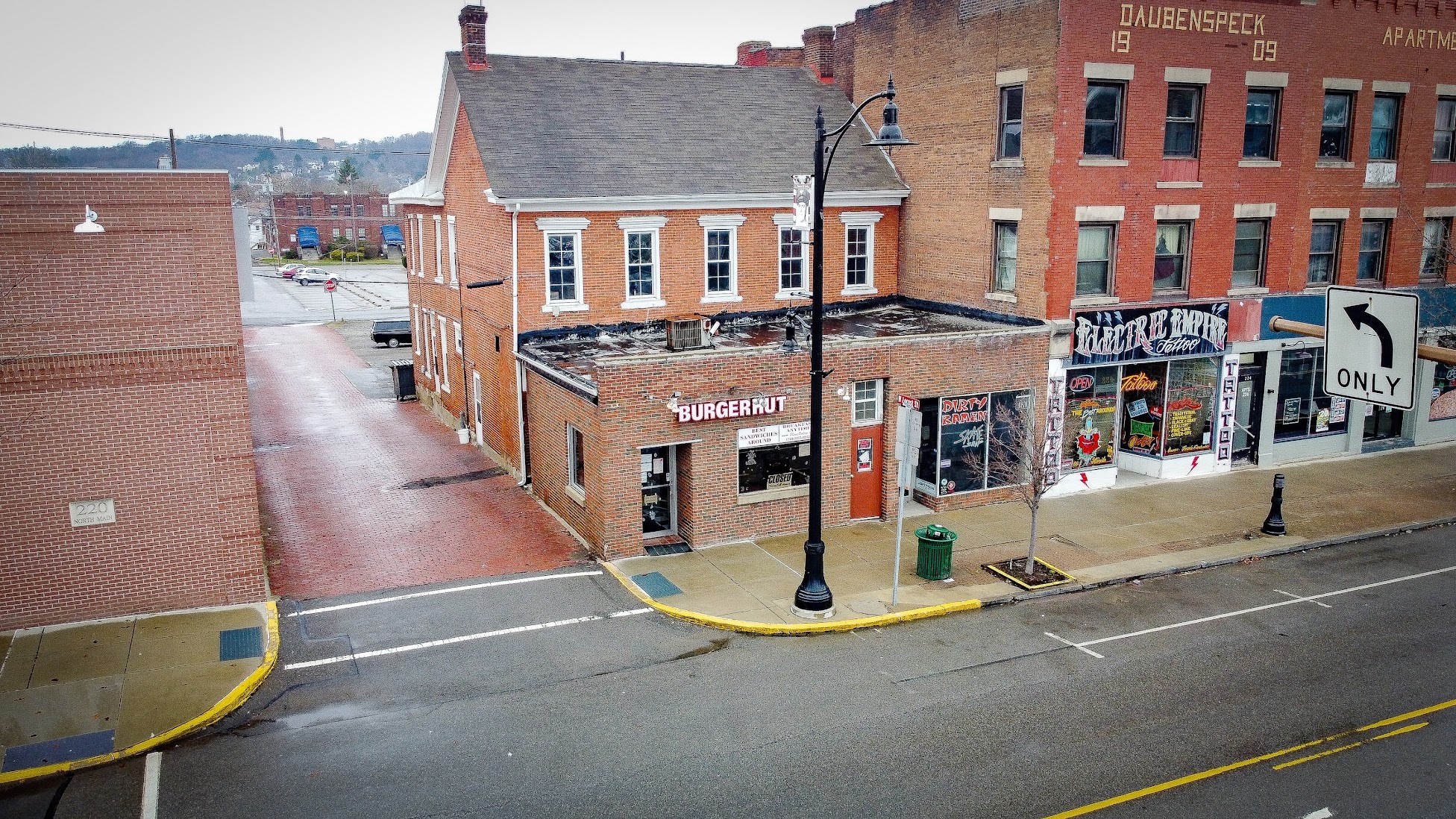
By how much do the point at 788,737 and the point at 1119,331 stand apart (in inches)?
558

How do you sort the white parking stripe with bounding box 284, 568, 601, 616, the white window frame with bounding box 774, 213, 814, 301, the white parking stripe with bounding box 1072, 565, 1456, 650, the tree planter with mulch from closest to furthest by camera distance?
1. the white parking stripe with bounding box 1072, 565, 1456, 650
2. the white parking stripe with bounding box 284, 568, 601, 616
3. the tree planter with mulch
4. the white window frame with bounding box 774, 213, 814, 301

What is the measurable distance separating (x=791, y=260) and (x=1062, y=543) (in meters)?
10.2

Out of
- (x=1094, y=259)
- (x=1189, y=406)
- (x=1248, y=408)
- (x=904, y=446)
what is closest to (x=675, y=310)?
(x=1094, y=259)

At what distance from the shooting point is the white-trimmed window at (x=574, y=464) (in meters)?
19.5

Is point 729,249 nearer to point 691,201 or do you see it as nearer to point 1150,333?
point 691,201

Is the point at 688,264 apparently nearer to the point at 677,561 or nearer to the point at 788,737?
the point at 677,561

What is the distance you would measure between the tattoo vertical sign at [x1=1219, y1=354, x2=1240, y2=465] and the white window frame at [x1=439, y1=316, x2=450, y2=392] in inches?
815

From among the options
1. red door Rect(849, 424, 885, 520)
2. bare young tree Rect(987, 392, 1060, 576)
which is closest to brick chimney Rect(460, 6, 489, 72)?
red door Rect(849, 424, 885, 520)

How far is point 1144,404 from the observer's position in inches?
915

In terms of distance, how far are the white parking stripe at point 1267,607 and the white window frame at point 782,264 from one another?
1226 cm

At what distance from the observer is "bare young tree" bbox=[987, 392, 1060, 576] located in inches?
671

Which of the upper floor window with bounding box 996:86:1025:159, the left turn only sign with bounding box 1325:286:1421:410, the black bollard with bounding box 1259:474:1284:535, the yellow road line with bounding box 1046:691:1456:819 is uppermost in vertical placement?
the upper floor window with bounding box 996:86:1025:159

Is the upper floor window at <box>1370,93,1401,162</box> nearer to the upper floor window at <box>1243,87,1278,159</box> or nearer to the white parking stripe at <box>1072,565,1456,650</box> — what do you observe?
the upper floor window at <box>1243,87,1278,159</box>

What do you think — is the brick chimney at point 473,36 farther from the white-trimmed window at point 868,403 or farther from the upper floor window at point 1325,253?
the upper floor window at point 1325,253
